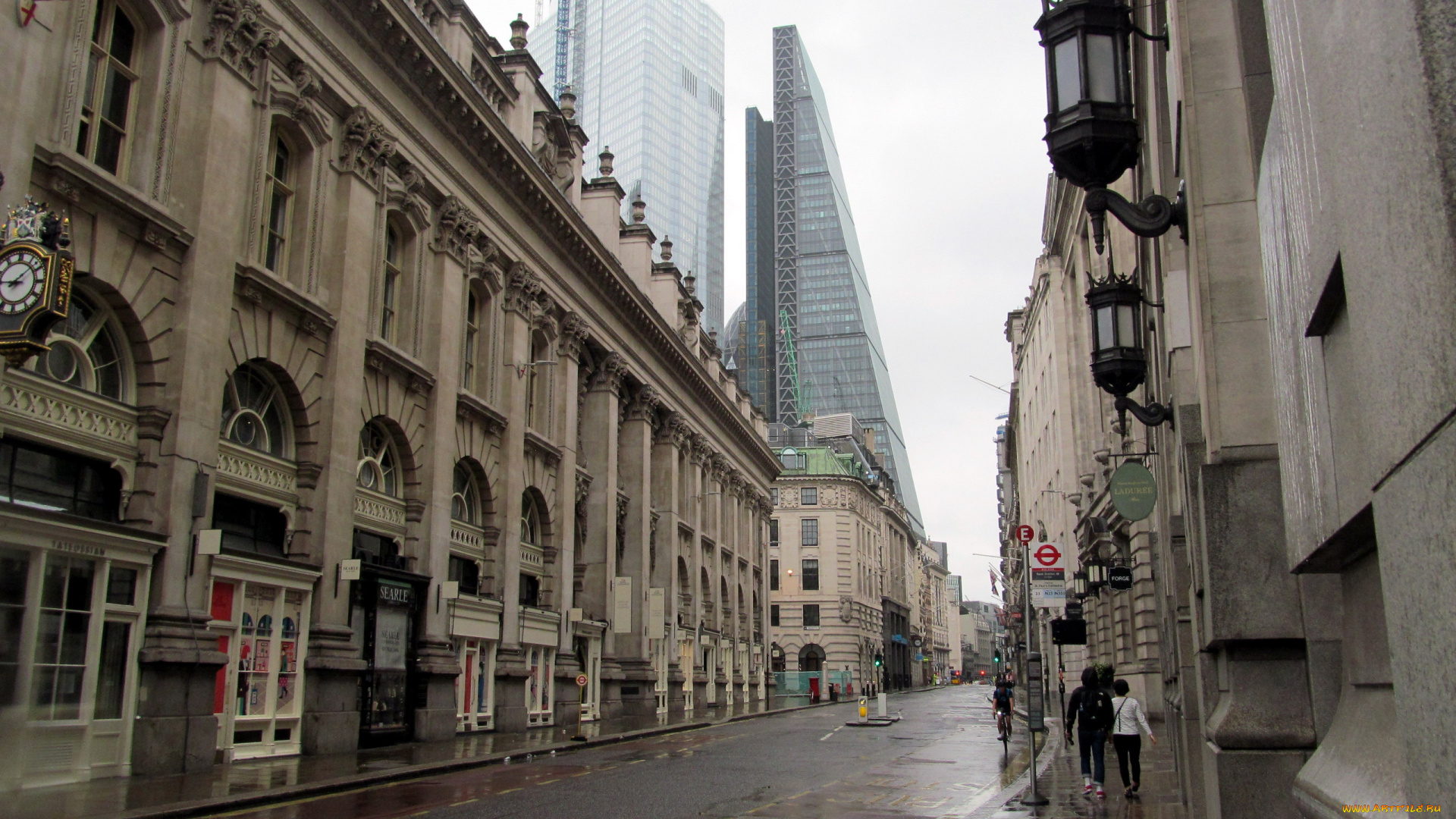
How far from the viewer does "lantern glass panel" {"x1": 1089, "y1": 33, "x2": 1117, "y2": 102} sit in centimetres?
775

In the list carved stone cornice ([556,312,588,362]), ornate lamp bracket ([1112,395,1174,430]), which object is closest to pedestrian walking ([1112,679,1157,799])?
ornate lamp bracket ([1112,395,1174,430])

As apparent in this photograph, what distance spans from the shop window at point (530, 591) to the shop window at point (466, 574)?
3.00 metres

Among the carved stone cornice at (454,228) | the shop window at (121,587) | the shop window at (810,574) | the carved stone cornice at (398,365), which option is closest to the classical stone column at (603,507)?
the carved stone cornice at (454,228)

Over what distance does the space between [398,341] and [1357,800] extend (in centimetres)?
2585

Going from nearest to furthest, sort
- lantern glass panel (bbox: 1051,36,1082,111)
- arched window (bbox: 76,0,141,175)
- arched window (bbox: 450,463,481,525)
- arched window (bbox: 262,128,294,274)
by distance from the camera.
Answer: lantern glass panel (bbox: 1051,36,1082,111), arched window (bbox: 76,0,141,175), arched window (bbox: 262,128,294,274), arched window (bbox: 450,463,481,525)

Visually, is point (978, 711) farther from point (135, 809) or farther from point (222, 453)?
point (135, 809)

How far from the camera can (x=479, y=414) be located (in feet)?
100

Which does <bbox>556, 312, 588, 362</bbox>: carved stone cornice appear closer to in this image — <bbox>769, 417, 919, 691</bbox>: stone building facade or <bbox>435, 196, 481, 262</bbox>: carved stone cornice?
<bbox>435, 196, 481, 262</bbox>: carved stone cornice

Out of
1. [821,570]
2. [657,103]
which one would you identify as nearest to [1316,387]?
[821,570]

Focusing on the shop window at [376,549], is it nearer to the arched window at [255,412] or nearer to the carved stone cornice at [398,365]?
the arched window at [255,412]

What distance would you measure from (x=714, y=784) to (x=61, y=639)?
10210 mm

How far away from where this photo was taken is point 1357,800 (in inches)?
164

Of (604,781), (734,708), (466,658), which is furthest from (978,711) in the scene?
(604,781)

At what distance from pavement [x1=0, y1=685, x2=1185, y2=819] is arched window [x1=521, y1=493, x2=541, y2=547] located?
317 inches
